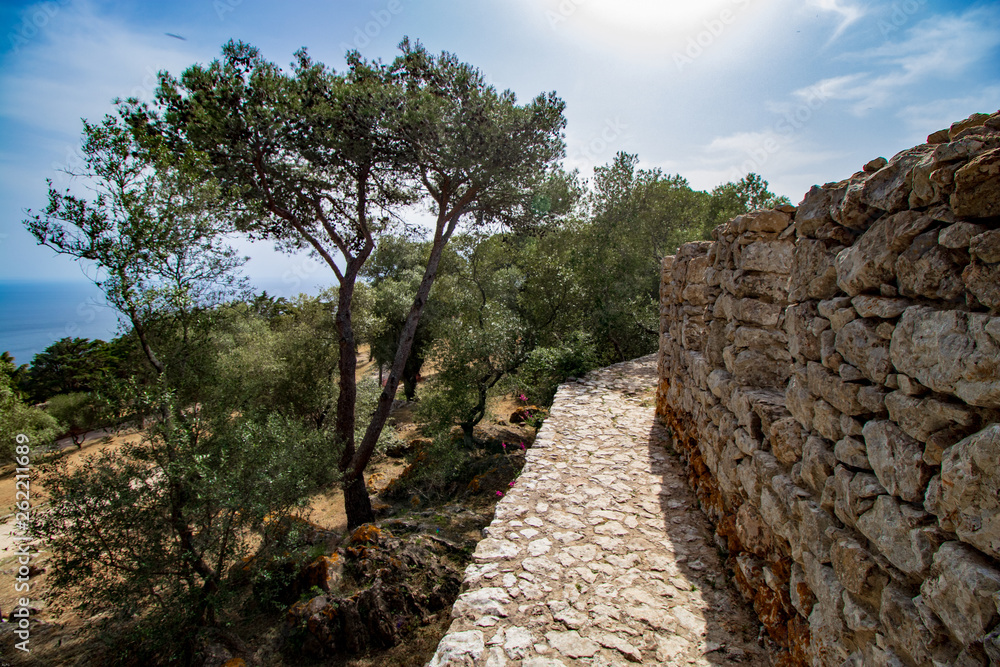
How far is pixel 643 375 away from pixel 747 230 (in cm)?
650

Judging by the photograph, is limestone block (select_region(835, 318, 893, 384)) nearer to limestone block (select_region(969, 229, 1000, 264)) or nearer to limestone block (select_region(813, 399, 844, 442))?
limestone block (select_region(813, 399, 844, 442))

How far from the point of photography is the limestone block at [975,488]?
4.05 feet

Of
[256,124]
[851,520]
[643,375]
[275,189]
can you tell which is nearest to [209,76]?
[256,124]

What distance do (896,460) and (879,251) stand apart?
0.78 m

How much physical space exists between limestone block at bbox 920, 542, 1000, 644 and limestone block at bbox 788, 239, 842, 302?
1.22 metres

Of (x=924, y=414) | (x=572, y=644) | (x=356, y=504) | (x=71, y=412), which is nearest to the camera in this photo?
(x=924, y=414)

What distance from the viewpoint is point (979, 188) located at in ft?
4.32

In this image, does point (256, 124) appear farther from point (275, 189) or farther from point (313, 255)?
point (313, 255)

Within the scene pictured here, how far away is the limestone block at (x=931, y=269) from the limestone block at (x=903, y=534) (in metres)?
0.74

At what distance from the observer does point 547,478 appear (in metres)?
5.32

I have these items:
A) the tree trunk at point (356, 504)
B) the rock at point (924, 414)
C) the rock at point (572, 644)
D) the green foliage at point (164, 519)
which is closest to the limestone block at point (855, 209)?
the rock at point (924, 414)

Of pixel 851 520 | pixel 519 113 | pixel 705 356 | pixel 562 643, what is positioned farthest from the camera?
pixel 519 113

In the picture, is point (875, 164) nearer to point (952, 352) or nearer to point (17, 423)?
point (952, 352)

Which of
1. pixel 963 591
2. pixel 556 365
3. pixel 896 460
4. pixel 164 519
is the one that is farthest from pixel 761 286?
pixel 164 519
